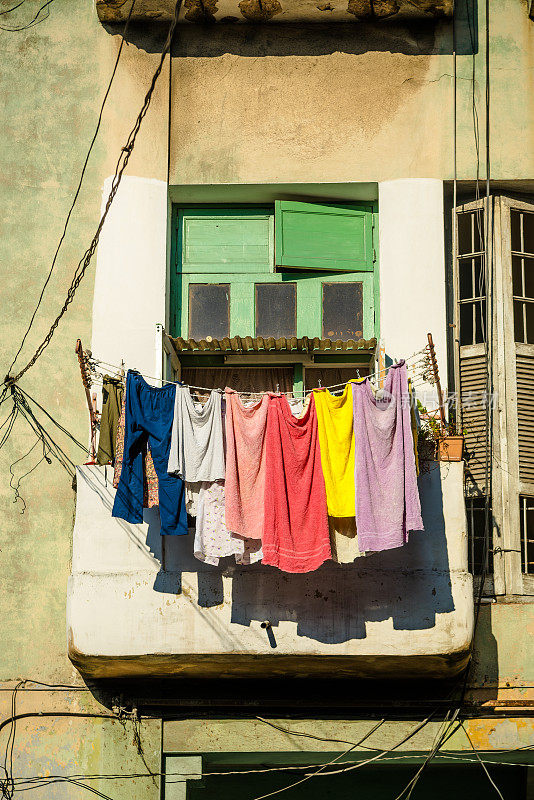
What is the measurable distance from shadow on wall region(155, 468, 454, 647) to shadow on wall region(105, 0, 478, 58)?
5.03 m

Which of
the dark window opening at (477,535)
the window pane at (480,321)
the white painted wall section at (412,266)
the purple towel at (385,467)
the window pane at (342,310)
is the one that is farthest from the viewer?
the window pane at (342,310)

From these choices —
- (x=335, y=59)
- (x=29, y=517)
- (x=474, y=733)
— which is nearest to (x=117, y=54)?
(x=335, y=59)

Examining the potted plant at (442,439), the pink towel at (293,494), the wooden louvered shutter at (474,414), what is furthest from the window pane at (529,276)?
the pink towel at (293,494)

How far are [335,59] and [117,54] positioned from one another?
225cm

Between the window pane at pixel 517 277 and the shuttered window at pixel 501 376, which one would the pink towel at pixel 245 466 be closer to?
the shuttered window at pixel 501 376

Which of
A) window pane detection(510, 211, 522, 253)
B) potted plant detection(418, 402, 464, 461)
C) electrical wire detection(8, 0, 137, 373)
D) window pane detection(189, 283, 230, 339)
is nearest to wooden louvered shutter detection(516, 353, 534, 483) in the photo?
potted plant detection(418, 402, 464, 461)

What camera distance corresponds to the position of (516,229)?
10.5 m

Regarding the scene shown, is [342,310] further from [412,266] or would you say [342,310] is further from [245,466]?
[245,466]

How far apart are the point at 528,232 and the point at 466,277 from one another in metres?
0.82

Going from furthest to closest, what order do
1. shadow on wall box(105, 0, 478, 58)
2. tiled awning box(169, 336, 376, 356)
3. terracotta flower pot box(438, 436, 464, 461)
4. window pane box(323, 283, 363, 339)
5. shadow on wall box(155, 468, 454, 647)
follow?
1. shadow on wall box(105, 0, 478, 58)
2. window pane box(323, 283, 363, 339)
3. tiled awning box(169, 336, 376, 356)
4. terracotta flower pot box(438, 436, 464, 461)
5. shadow on wall box(155, 468, 454, 647)

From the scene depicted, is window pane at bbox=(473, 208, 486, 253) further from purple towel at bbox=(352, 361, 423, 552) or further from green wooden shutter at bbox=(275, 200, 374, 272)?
purple towel at bbox=(352, 361, 423, 552)

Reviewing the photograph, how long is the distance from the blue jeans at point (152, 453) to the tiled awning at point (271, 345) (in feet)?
4.35

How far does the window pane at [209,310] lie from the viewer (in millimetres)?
10297

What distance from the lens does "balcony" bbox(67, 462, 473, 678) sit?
838 centimetres
